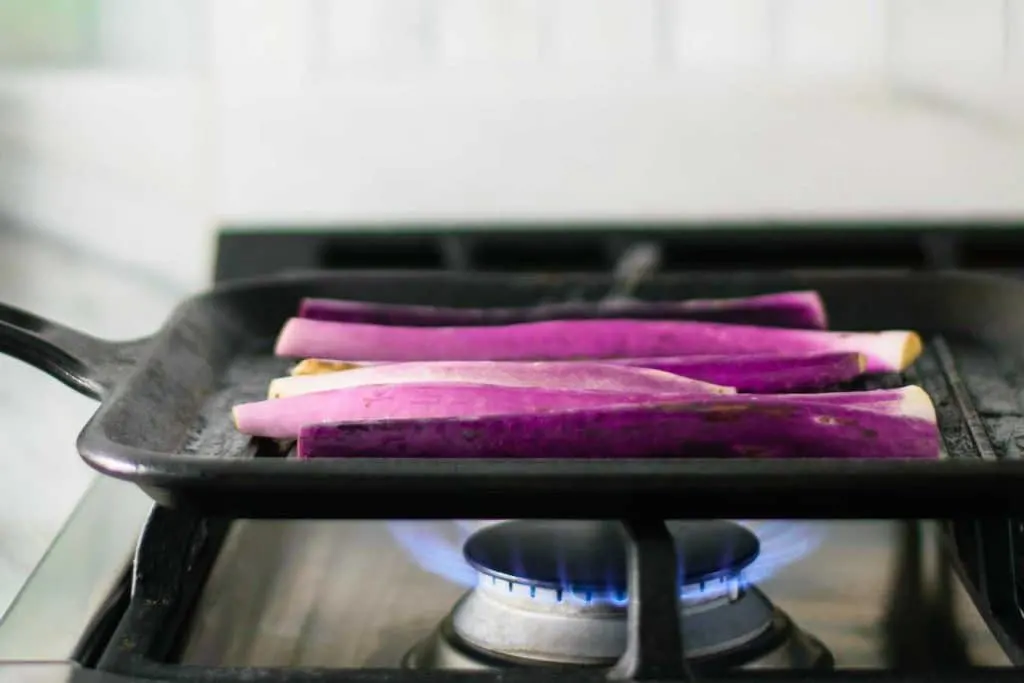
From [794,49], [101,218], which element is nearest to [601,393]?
[794,49]

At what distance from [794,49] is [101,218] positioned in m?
0.54

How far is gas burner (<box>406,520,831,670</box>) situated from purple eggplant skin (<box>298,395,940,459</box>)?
6 cm

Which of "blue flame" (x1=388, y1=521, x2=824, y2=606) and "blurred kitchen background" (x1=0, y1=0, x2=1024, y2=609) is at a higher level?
"blurred kitchen background" (x1=0, y1=0, x2=1024, y2=609)

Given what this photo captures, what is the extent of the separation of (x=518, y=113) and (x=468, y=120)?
4 cm

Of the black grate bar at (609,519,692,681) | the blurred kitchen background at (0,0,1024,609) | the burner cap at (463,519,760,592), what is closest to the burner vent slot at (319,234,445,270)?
the blurred kitchen background at (0,0,1024,609)

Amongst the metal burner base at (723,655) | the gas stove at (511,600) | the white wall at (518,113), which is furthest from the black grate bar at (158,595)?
the white wall at (518,113)

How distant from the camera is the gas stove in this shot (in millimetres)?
574

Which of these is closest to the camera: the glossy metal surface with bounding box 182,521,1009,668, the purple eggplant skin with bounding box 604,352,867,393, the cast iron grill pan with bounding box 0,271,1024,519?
the cast iron grill pan with bounding box 0,271,1024,519

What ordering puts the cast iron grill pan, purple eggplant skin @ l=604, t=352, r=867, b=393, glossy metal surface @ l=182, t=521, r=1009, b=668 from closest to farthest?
the cast iron grill pan → glossy metal surface @ l=182, t=521, r=1009, b=668 → purple eggplant skin @ l=604, t=352, r=867, b=393

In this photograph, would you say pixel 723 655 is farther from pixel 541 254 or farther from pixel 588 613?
pixel 541 254

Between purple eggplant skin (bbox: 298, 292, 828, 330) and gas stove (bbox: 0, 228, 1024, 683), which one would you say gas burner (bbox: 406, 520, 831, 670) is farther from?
purple eggplant skin (bbox: 298, 292, 828, 330)

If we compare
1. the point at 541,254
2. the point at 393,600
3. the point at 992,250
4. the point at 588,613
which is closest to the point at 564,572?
the point at 588,613

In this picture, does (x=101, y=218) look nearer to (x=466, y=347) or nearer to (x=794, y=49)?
(x=466, y=347)

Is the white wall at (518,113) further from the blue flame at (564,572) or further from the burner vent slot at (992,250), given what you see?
the blue flame at (564,572)
